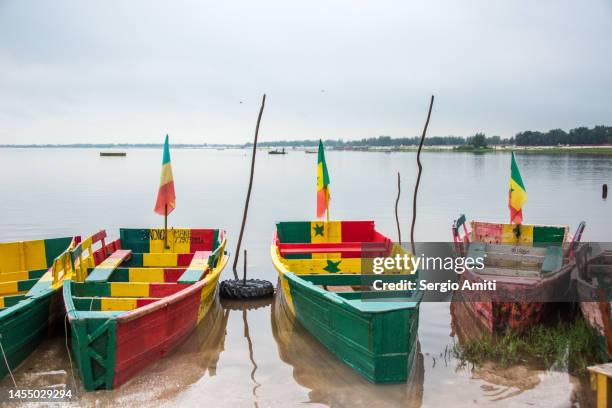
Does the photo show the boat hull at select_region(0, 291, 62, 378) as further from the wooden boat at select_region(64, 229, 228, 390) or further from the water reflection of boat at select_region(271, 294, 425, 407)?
the water reflection of boat at select_region(271, 294, 425, 407)

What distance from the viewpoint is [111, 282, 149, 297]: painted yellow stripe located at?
9.88 meters

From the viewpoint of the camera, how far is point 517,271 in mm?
12297

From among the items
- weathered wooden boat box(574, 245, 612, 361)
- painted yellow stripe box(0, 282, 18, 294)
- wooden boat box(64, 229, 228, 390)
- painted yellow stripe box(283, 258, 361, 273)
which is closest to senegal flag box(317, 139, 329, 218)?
wooden boat box(64, 229, 228, 390)

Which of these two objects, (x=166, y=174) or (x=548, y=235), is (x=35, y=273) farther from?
(x=548, y=235)

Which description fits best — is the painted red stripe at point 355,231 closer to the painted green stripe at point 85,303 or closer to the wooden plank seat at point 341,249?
the wooden plank seat at point 341,249

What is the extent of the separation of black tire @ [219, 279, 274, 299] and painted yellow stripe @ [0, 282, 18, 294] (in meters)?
4.63

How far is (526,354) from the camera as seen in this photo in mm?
9258

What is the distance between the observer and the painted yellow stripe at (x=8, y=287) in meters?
10.6

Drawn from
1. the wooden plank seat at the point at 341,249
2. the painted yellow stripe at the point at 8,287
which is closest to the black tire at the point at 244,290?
the wooden plank seat at the point at 341,249

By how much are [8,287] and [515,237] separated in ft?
39.0

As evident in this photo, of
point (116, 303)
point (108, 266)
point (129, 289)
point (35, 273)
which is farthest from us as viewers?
point (35, 273)

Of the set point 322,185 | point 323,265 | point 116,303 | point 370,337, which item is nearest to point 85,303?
point 116,303

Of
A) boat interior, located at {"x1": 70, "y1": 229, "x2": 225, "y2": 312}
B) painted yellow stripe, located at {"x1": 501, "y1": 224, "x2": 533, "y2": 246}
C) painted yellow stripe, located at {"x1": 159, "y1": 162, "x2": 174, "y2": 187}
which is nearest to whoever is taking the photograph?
boat interior, located at {"x1": 70, "y1": 229, "x2": 225, "y2": 312}

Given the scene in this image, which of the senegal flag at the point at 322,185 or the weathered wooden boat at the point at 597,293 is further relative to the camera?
the senegal flag at the point at 322,185
